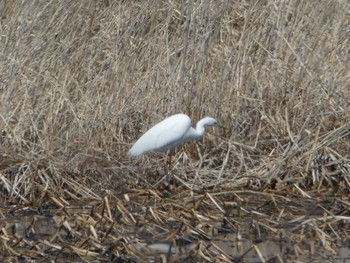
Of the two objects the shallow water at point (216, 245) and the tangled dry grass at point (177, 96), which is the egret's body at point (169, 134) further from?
the shallow water at point (216, 245)

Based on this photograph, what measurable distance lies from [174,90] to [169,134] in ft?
2.12

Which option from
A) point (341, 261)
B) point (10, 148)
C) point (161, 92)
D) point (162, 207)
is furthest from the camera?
point (161, 92)

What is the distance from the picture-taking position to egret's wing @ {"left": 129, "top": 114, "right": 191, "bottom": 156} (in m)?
6.15

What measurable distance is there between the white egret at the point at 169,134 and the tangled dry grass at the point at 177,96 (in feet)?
0.60

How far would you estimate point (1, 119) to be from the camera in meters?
6.35

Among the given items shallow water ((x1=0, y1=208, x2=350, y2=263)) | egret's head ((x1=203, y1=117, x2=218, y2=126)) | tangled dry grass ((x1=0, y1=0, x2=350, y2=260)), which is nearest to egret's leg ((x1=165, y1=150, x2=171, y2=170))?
tangled dry grass ((x1=0, y1=0, x2=350, y2=260))

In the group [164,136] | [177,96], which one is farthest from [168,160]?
[177,96]

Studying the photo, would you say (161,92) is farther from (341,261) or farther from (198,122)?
(341,261)

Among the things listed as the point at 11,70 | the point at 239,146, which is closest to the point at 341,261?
the point at 239,146

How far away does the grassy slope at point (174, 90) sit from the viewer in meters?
6.28

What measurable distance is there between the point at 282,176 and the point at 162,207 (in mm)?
968

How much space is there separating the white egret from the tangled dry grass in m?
0.18

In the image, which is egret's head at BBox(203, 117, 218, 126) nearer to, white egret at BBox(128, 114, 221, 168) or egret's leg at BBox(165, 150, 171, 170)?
white egret at BBox(128, 114, 221, 168)

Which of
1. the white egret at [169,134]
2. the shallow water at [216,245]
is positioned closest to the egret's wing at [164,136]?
the white egret at [169,134]
